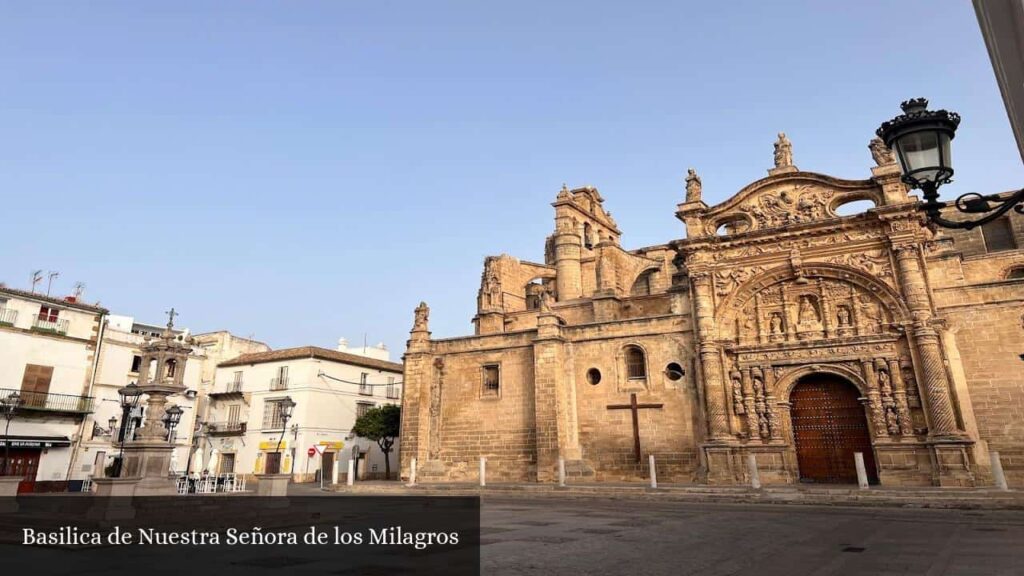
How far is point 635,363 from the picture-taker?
929 inches

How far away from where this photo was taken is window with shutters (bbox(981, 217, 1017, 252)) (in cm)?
2628

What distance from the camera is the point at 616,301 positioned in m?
28.3

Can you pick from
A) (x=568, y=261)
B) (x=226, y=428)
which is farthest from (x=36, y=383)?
(x=568, y=261)

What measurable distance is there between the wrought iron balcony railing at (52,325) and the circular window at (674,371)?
2810cm

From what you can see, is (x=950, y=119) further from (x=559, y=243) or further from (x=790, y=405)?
(x=559, y=243)

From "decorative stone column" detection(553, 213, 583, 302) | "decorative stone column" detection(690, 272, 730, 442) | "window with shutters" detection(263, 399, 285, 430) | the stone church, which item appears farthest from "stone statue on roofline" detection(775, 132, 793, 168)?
"window with shutters" detection(263, 399, 285, 430)

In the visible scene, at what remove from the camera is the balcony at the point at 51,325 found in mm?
27625

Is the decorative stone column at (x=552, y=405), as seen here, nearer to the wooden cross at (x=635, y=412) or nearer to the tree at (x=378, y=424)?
the wooden cross at (x=635, y=412)

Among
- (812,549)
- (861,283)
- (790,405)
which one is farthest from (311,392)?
(812,549)

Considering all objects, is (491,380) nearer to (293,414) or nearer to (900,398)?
(293,414)

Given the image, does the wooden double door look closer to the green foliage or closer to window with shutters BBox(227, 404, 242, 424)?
window with shutters BBox(227, 404, 242, 424)

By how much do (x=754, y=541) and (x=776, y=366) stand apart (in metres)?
13.2

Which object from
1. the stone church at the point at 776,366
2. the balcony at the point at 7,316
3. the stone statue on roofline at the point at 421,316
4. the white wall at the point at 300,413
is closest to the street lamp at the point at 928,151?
the stone church at the point at 776,366

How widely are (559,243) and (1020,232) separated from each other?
21066 mm
